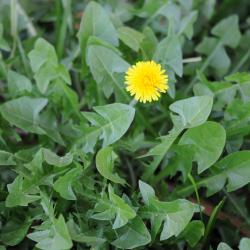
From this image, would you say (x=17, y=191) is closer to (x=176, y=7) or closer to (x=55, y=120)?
(x=55, y=120)

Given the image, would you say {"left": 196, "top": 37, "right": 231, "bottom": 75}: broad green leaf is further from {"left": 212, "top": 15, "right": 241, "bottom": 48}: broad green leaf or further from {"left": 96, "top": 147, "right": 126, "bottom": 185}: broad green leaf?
{"left": 96, "top": 147, "right": 126, "bottom": 185}: broad green leaf

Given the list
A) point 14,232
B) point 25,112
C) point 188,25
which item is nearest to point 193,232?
point 14,232

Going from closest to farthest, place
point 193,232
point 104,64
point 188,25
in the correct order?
point 193,232 < point 104,64 < point 188,25

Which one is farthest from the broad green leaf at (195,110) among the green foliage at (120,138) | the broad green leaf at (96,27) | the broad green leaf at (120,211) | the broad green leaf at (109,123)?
the broad green leaf at (96,27)

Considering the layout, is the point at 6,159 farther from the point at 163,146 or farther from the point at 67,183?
the point at 163,146

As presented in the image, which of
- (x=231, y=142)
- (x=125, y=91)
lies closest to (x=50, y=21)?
(x=125, y=91)

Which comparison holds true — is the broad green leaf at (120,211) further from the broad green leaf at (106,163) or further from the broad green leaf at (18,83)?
the broad green leaf at (18,83)

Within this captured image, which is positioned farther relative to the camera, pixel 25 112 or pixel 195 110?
pixel 25 112
